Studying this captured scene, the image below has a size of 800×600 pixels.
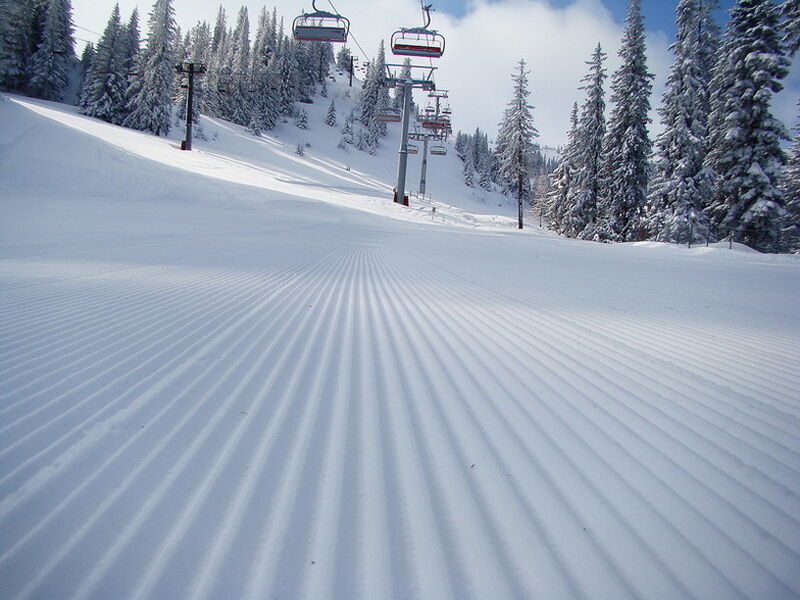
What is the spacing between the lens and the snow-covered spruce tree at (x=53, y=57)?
44.4m

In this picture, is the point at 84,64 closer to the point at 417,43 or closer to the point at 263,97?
the point at 263,97

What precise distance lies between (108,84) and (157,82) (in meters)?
5.55

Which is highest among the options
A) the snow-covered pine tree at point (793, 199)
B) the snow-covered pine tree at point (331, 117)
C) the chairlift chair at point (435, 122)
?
the snow-covered pine tree at point (331, 117)

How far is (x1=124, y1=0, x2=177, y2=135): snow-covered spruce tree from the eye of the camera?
35.9 metres

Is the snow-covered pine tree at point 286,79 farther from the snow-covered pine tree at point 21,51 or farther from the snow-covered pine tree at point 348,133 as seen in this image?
the snow-covered pine tree at point 21,51

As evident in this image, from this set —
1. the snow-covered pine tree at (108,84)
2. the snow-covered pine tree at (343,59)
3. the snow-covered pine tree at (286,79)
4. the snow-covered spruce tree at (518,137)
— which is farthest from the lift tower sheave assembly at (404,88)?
the snow-covered pine tree at (343,59)

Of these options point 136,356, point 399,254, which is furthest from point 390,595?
point 399,254

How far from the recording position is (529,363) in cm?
308

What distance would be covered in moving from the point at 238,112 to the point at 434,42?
47559 mm

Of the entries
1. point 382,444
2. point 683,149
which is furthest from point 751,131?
point 382,444

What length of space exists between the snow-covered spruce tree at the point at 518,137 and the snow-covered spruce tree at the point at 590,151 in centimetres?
401

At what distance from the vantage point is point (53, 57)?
149 ft

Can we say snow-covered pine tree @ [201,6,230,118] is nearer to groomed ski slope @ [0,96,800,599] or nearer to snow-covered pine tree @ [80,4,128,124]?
snow-covered pine tree @ [80,4,128,124]

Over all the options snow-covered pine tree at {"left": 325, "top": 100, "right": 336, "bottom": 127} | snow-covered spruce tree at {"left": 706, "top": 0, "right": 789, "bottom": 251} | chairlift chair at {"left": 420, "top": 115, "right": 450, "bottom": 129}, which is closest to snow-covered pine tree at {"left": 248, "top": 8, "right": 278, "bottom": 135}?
snow-covered pine tree at {"left": 325, "top": 100, "right": 336, "bottom": 127}
